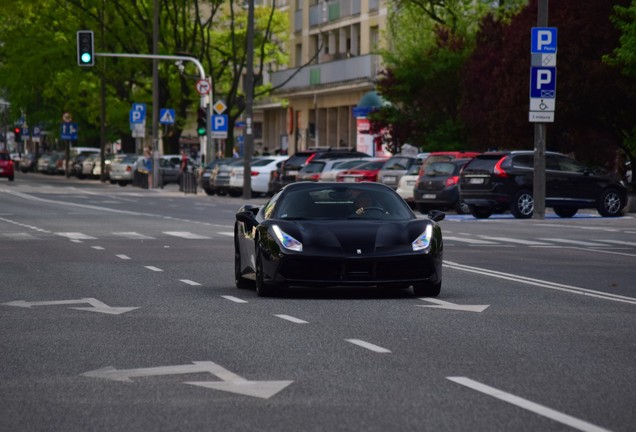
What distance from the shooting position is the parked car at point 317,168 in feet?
165

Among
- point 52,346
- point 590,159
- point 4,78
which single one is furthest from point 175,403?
point 4,78

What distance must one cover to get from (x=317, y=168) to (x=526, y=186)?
524 inches

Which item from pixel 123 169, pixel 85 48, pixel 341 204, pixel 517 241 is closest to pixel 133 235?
pixel 517 241

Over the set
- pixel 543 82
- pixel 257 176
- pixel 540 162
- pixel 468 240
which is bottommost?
pixel 257 176

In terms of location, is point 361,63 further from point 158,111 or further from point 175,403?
point 175,403

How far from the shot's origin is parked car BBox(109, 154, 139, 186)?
7762 cm

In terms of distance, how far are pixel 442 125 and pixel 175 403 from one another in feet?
166

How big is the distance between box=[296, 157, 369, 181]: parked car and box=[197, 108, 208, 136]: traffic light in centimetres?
1162

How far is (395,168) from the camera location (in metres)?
46.3

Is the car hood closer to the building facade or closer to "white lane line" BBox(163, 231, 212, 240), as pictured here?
"white lane line" BBox(163, 231, 212, 240)

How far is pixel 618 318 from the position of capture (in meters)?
14.4

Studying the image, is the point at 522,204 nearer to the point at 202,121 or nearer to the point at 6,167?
the point at 202,121

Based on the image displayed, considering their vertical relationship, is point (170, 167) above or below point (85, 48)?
below

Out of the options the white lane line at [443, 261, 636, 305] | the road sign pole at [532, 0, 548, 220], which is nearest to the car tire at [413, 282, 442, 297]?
the white lane line at [443, 261, 636, 305]
